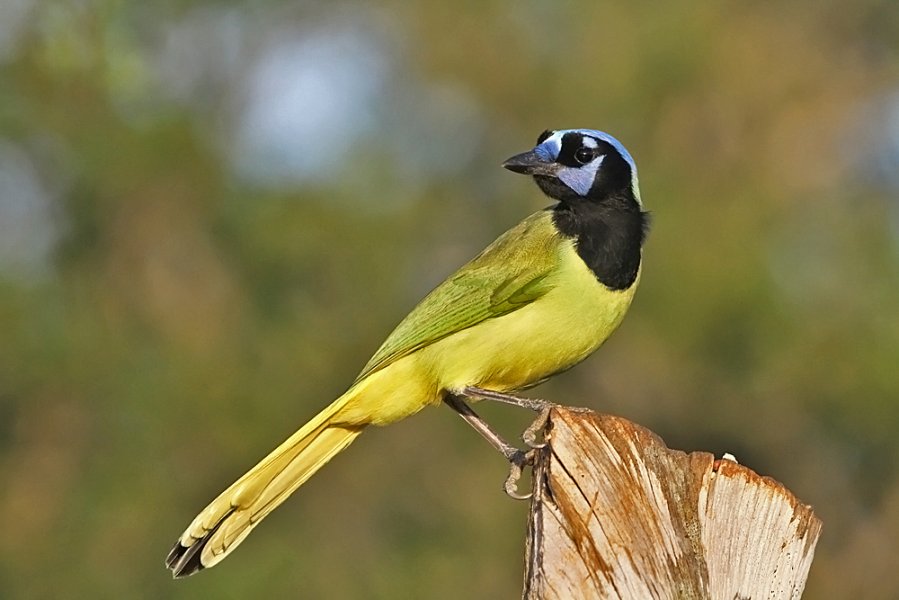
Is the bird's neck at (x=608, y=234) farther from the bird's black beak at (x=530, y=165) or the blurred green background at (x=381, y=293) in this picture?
the blurred green background at (x=381, y=293)

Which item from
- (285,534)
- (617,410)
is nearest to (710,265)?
(617,410)

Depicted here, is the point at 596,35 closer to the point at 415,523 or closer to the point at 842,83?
the point at 842,83

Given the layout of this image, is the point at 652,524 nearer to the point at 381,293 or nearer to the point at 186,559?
the point at 186,559

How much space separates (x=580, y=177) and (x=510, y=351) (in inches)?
35.0

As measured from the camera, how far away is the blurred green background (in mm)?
12688

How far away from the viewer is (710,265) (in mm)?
13406

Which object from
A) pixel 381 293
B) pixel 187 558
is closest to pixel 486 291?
pixel 187 558

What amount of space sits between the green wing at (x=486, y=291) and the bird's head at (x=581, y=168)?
0.55ft

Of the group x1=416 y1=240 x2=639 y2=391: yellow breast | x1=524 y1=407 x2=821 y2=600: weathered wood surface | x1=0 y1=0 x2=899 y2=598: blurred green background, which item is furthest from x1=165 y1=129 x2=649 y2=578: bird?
x1=0 y1=0 x2=899 y2=598: blurred green background

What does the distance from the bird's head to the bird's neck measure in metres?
0.05

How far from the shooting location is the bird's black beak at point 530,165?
5.84 m

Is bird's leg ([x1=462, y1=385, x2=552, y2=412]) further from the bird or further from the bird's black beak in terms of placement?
the bird's black beak

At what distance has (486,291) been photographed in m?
5.65

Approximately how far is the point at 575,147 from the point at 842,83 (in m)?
10.7
